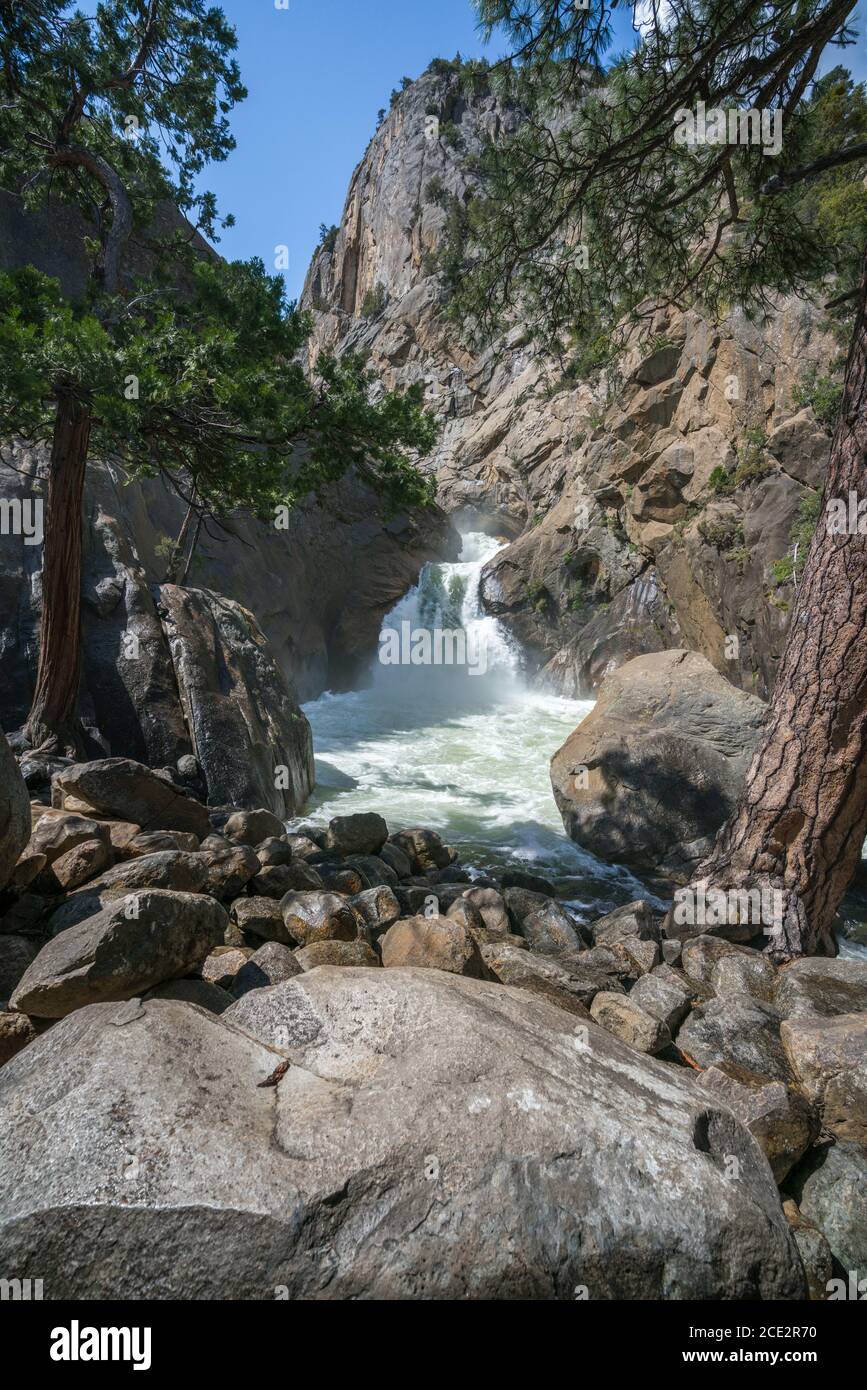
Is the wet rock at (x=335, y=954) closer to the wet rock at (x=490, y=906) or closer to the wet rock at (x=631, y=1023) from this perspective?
the wet rock at (x=631, y=1023)

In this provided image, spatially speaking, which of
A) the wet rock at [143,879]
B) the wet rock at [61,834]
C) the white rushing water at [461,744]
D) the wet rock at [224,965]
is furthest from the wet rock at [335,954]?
the white rushing water at [461,744]

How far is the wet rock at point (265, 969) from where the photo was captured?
11.5 feet

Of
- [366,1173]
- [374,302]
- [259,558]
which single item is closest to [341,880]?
[366,1173]

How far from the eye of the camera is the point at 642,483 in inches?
747

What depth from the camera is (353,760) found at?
14008mm

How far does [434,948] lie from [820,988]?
8.87 ft

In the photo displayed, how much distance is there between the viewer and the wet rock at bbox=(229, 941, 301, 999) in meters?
3.50

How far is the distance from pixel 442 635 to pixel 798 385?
48.0 feet

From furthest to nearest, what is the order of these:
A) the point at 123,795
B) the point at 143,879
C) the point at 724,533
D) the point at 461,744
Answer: the point at 461,744 < the point at 724,533 < the point at 123,795 < the point at 143,879

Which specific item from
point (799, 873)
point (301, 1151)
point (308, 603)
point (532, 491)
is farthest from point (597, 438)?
point (301, 1151)

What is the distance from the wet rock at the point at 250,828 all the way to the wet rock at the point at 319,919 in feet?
8.10

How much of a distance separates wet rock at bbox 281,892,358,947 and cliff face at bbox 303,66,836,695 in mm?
5205

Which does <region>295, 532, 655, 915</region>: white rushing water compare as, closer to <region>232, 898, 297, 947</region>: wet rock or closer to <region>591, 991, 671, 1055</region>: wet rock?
<region>591, 991, 671, 1055</region>: wet rock

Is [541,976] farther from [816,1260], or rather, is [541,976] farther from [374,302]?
[374,302]
